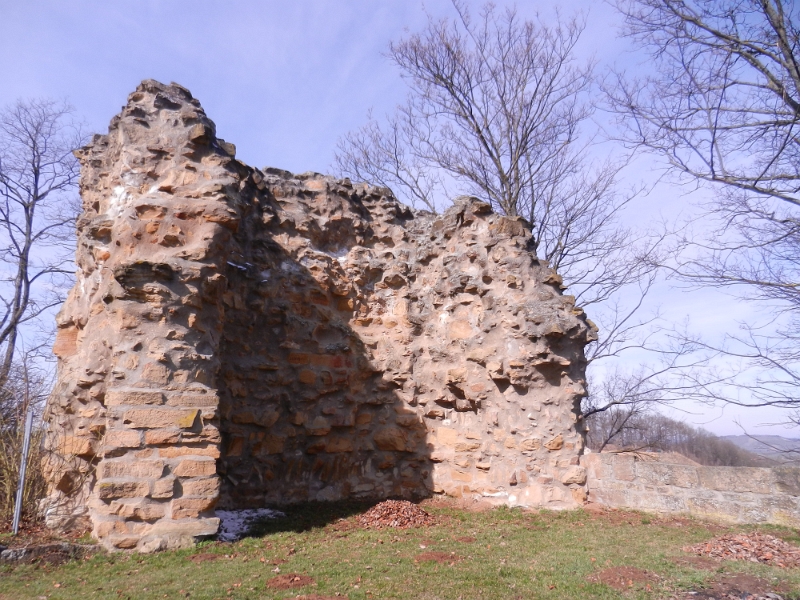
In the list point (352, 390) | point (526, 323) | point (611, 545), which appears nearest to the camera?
point (611, 545)

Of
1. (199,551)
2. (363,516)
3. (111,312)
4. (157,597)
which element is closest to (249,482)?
(363,516)

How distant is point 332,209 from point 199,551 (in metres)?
5.90

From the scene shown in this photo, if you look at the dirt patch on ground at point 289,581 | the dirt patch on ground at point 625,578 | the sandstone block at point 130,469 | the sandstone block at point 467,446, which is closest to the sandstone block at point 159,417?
the sandstone block at point 130,469

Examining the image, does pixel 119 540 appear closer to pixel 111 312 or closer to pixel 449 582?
pixel 111 312

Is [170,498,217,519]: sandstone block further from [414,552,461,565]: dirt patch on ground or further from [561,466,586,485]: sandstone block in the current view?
A: [561,466,586,485]: sandstone block

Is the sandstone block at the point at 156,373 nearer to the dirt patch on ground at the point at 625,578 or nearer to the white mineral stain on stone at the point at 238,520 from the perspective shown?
the white mineral stain on stone at the point at 238,520

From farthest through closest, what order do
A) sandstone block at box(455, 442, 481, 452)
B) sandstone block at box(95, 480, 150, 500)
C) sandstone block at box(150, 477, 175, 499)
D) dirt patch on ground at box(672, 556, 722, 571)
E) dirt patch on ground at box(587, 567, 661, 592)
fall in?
sandstone block at box(455, 442, 481, 452), sandstone block at box(150, 477, 175, 499), sandstone block at box(95, 480, 150, 500), dirt patch on ground at box(672, 556, 722, 571), dirt patch on ground at box(587, 567, 661, 592)

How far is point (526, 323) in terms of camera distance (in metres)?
Answer: 8.64

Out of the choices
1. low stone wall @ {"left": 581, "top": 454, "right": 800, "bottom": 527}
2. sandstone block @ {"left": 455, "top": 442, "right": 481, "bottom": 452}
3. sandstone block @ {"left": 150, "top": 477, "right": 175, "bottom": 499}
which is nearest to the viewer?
sandstone block @ {"left": 150, "top": 477, "right": 175, "bottom": 499}

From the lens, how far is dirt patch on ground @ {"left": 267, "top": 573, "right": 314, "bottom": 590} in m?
4.73

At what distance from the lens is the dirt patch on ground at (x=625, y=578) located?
4.83 m

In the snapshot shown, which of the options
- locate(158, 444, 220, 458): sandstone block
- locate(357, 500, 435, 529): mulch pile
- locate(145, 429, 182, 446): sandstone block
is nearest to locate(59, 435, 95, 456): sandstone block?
locate(145, 429, 182, 446): sandstone block

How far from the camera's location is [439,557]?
5621 mm

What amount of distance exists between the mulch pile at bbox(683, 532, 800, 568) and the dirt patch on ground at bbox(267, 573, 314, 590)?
12.5ft
